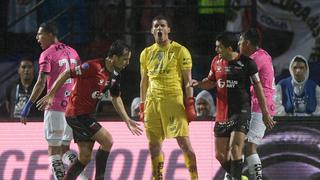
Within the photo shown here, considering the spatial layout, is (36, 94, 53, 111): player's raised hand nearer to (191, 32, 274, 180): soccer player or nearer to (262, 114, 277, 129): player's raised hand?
(191, 32, 274, 180): soccer player

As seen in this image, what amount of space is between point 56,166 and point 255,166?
253cm

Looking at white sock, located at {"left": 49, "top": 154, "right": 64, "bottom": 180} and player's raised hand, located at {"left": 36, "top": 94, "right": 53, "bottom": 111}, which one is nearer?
player's raised hand, located at {"left": 36, "top": 94, "right": 53, "bottom": 111}

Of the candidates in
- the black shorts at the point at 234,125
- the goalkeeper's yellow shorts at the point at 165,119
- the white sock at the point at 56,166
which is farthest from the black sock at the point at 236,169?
the white sock at the point at 56,166

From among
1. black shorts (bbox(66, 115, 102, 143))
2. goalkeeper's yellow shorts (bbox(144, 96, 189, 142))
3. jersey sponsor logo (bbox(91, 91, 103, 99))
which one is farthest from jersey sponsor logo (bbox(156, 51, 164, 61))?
black shorts (bbox(66, 115, 102, 143))

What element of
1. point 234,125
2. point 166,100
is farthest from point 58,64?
point 234,125

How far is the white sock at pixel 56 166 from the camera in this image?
43.3 ft

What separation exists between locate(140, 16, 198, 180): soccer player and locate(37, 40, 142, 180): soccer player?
0.47 m

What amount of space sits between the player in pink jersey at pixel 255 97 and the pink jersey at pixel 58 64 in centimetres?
225

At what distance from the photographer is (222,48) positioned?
12750 mm

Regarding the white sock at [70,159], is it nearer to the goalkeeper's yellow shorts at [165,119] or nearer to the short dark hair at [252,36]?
the goalkeeper's yellow shorts at [165,119]

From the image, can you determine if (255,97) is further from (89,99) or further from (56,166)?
(56,166)

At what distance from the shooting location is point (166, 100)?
42.7 feet

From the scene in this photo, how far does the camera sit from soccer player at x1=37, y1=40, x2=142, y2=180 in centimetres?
1248

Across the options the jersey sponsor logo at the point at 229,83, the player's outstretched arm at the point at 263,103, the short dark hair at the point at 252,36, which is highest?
the short dark hair at the point at 252,36
